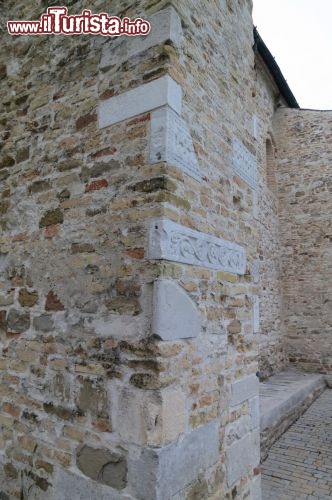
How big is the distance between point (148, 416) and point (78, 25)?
263 cm

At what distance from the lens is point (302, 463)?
169 inches

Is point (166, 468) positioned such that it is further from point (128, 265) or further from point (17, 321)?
point (17, 321)

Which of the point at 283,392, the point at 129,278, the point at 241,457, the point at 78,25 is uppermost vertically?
the point at 78,25

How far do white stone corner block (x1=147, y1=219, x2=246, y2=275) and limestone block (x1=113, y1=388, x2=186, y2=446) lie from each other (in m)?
0.71

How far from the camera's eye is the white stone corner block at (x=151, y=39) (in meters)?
2.19

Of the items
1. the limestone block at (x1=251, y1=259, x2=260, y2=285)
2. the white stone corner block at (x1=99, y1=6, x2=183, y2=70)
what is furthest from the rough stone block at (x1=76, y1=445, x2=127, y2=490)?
the white stone corner block at (x1=99, y1=6, x2=183, y2=70)

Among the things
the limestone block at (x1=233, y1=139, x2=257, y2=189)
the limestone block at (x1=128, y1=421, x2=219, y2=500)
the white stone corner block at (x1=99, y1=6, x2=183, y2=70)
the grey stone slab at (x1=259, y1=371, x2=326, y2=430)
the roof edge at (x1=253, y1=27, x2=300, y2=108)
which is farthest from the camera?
the roof edge at (x1=253, y1=27, x2=300, y2=108)

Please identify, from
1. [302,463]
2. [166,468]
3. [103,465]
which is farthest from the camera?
[302,463]

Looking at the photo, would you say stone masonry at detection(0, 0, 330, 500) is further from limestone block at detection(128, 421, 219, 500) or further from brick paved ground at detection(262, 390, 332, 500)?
brick paved ground at detection(262, 390, 332, 500)

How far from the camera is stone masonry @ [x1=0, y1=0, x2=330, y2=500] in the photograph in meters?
1.93

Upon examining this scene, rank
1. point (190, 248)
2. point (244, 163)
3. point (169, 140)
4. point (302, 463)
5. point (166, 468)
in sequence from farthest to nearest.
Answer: point (302, 463) → point (244, 163) → point (190, 248) → point (169, 140) → point (166, 468)

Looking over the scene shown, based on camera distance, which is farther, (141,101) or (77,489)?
(141,101)

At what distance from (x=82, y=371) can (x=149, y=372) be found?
506 millimetres

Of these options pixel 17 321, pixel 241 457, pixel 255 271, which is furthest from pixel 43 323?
pixel 255 271
